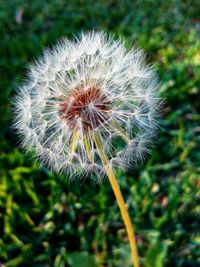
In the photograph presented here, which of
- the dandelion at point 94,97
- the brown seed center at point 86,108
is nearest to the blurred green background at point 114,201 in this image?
the dandelion at point 94,97

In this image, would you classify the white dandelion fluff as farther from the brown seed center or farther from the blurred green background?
the blurred green background

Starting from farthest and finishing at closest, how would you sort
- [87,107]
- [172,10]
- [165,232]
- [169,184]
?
[172,10] < [169,184] < [165,232] < [87,107]

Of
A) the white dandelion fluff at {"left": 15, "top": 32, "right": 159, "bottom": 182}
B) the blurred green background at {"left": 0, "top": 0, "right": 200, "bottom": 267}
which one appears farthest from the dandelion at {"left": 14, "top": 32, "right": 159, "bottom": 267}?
the blurred green background at {"left": 0, "top": 0, "right": 200, "bottom": 267}

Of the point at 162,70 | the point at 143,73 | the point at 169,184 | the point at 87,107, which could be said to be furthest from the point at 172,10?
the point at 87,107

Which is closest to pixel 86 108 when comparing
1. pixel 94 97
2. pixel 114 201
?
pixel 94 97

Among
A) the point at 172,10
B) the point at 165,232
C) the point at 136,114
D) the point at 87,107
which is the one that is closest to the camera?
the point at 87,107

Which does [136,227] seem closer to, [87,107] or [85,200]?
[85,200]
